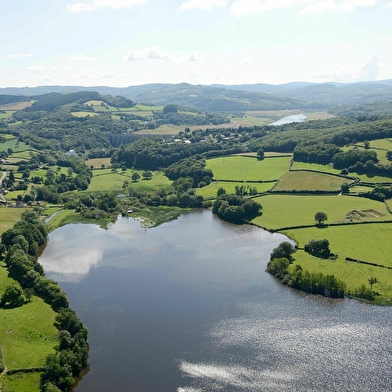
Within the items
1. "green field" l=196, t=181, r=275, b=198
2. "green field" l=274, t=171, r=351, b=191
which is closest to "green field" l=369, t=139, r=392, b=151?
"green field" l=274, t=171, r=351, b=191

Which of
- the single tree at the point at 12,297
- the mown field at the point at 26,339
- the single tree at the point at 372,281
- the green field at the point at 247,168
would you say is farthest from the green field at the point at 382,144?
the single tree at the point at 12,297

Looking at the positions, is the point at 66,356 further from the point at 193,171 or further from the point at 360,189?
the point at 193,171

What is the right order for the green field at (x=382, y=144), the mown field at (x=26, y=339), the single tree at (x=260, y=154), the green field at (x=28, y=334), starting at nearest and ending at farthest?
the mown field at (x=26, y=339) → the green field at (x=28, y=334) → the green field at (x=382, y=144) → the single tree at (x=260, y=154)

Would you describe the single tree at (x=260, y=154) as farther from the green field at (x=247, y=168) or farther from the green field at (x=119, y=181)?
the green field at (x=119, y=181)

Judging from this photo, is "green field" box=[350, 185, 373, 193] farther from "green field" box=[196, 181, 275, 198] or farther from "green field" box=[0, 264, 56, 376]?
"green field" box=[0, 264, 56, 376]

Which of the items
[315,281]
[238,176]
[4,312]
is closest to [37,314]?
[4,312]

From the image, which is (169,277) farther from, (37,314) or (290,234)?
(290,234)
